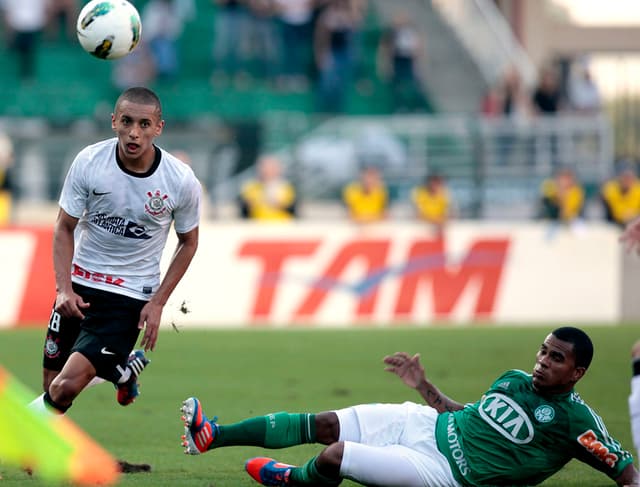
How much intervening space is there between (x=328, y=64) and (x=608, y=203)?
272 inches

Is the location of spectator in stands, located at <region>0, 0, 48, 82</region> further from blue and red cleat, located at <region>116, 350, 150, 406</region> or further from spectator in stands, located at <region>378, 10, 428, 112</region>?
blue and red cleat, located at <region>116, 350, 150, 406</region>

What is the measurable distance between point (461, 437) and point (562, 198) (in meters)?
14.5

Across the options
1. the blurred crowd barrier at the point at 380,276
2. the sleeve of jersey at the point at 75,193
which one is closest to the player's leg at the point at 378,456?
the sleeve of jersey at the point at 75,193

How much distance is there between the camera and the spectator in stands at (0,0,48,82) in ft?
80.9

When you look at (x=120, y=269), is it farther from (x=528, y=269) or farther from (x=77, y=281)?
(x=528, y=269)

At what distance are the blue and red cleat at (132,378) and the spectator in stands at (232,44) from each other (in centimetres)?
1835

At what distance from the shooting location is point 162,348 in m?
15.7

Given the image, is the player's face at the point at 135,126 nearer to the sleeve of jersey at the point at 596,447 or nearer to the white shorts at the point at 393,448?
the white shorts at the point at 393,448

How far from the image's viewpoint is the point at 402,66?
2683 centimetres

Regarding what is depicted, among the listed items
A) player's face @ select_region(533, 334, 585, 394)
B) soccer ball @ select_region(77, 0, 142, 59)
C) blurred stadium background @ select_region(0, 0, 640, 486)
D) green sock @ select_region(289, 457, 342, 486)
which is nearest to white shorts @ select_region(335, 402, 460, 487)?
green sock @ select_region(289, 457, 342, 486)

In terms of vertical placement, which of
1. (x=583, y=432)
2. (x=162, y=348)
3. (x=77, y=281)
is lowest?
(x=162, y=348)

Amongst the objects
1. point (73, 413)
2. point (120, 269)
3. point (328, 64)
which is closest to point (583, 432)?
point (120, 269)

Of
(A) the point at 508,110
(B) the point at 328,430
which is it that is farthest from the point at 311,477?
(A) the point at 508,110

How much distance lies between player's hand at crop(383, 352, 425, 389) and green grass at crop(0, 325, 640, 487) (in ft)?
3.68
